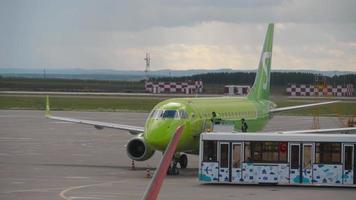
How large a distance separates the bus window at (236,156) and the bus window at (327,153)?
3080mm

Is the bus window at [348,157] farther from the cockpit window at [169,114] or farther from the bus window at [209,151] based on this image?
the cockpit window at [169,114]

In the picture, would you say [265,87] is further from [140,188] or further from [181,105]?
[140,188]

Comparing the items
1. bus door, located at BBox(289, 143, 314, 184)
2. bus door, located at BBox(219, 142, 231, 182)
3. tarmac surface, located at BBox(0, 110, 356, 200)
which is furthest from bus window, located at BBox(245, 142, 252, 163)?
bus door, located at BBox(289, 143, 314, 184)

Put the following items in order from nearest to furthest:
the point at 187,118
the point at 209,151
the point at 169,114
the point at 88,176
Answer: the point at 209,151 → the point at 88,176 → the point at 169,114 → the point at 187,118

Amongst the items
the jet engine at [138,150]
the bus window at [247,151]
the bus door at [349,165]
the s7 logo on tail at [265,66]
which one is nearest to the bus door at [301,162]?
the bus door at [349,165]

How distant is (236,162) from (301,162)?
260cm

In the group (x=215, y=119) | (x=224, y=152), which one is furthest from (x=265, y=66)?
(x=224, y=152)

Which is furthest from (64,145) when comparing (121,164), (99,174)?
(99,174)

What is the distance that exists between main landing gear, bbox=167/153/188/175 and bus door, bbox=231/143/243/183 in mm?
4144

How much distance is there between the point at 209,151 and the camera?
1454 inches

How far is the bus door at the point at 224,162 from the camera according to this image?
36750mm

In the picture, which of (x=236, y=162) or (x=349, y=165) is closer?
(x=349, y=165)

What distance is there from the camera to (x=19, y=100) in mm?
126625

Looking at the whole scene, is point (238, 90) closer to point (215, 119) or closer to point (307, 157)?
point (215, 119)
